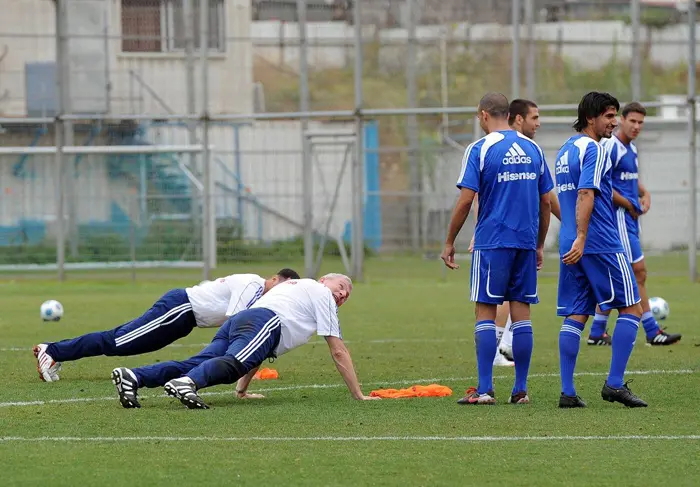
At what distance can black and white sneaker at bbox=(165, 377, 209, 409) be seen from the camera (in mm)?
8766

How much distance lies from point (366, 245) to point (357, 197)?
1.79 m

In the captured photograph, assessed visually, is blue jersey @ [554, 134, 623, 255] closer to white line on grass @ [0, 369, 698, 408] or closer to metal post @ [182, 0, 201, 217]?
white line on grass @ [0, 369, 698, 408]

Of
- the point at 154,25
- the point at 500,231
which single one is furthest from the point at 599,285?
the point at 154,25

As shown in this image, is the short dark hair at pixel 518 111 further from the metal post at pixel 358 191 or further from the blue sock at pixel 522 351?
the metal post at pixel 358 191

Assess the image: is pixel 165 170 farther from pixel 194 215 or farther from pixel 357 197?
pixel 357 197

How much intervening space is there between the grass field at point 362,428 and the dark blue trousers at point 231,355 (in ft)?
0.77

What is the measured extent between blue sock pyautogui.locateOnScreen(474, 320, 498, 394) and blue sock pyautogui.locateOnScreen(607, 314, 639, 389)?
0.82 meters

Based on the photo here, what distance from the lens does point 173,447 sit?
7363mm

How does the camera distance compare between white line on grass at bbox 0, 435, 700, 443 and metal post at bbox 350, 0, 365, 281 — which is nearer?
white line on grass at bbox 0, 435, 700, 443

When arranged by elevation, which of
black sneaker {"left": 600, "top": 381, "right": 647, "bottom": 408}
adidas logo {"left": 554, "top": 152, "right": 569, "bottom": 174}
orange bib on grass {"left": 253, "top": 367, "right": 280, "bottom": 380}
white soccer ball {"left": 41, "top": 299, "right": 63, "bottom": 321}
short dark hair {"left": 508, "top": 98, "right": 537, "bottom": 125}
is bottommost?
white soccer ball {"left": 41, "top": 299, "right": 63, "bottom": 321}

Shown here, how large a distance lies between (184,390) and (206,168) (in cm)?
1766

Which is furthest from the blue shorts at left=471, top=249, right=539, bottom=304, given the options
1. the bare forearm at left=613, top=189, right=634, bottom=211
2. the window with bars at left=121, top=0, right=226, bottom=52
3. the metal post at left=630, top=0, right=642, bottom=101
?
the window with bars at left=121, top=0, right=226, bottom=52

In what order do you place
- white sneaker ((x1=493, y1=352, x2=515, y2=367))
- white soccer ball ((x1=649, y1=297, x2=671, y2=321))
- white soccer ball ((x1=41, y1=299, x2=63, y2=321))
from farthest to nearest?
1. white soccer ball ((x1=41, y1=299, x2=63, y2=321))
2. white soccer ball ((x1=649, y1=297, x2=671, y2=321))
3. white sneaker ((x1=493, y1=352, x2=515, y2=367))

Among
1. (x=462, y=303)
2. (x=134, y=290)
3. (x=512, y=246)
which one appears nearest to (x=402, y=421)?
(x=512, y=246)
